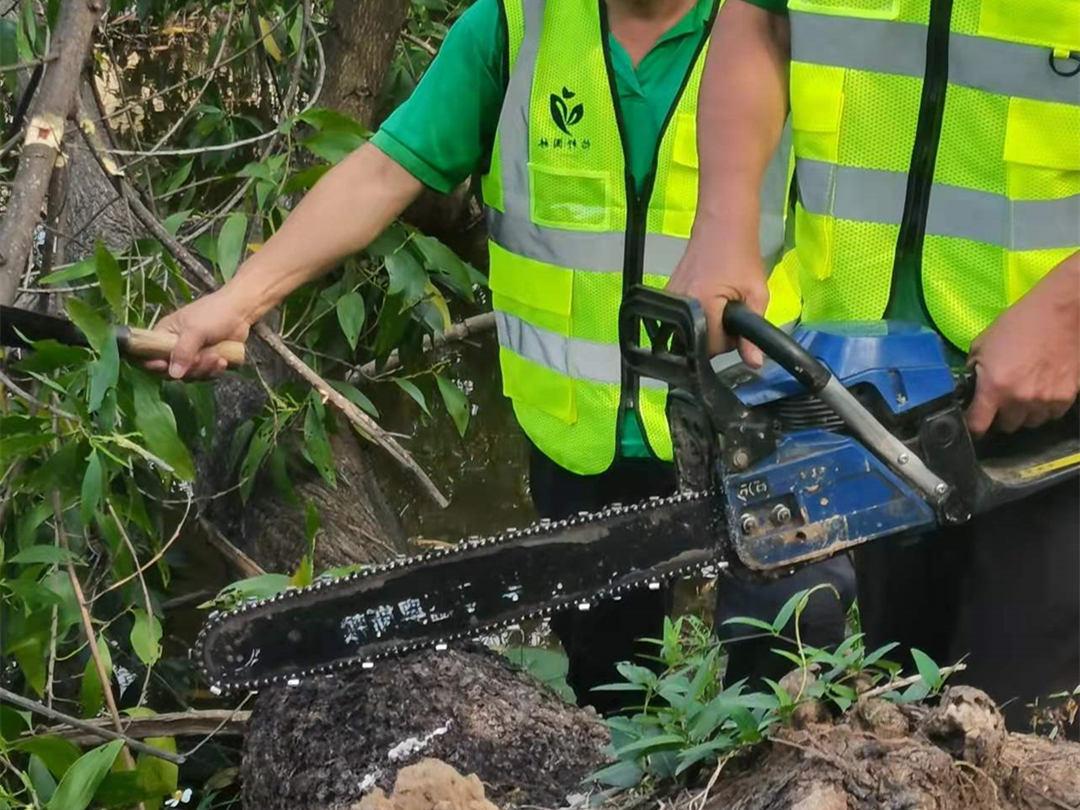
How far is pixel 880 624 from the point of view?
5.40 ft

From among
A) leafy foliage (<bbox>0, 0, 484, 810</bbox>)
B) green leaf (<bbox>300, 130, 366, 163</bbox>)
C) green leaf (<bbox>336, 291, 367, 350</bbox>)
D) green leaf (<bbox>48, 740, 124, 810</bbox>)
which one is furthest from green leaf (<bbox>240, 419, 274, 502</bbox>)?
green leaf (<bbox>48, 740, 124, 810</bbox>)

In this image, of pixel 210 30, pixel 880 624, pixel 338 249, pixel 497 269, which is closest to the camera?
pixel 880 624

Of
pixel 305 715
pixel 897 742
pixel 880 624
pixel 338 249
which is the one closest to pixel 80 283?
pixel 338 249

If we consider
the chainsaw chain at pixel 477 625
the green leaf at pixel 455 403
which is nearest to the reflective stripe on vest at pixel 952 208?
the chainsaw chain at pixel 477 625

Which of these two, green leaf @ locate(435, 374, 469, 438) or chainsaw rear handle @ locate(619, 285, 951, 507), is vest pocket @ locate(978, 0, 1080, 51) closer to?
chainsaw rear handle @ locate(619, 285, 951, 507)

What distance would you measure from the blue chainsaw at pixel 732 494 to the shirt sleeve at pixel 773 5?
1.33 feet

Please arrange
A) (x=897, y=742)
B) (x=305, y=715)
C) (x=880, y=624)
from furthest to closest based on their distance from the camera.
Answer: (x=305, y=715) < (x=880, y=624) < (x=897, y=742)

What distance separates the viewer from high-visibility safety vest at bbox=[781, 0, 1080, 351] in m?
1.41

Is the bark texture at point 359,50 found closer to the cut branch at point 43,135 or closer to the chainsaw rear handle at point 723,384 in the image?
the cut branch at point 43,135

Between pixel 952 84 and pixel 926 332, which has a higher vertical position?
pixel 952 84

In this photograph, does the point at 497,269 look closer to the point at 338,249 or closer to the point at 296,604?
the point at 338,249

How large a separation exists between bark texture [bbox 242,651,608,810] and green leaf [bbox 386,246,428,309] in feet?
2.81

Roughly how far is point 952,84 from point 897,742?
2.35ft

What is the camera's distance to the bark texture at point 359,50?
3.19 meters
